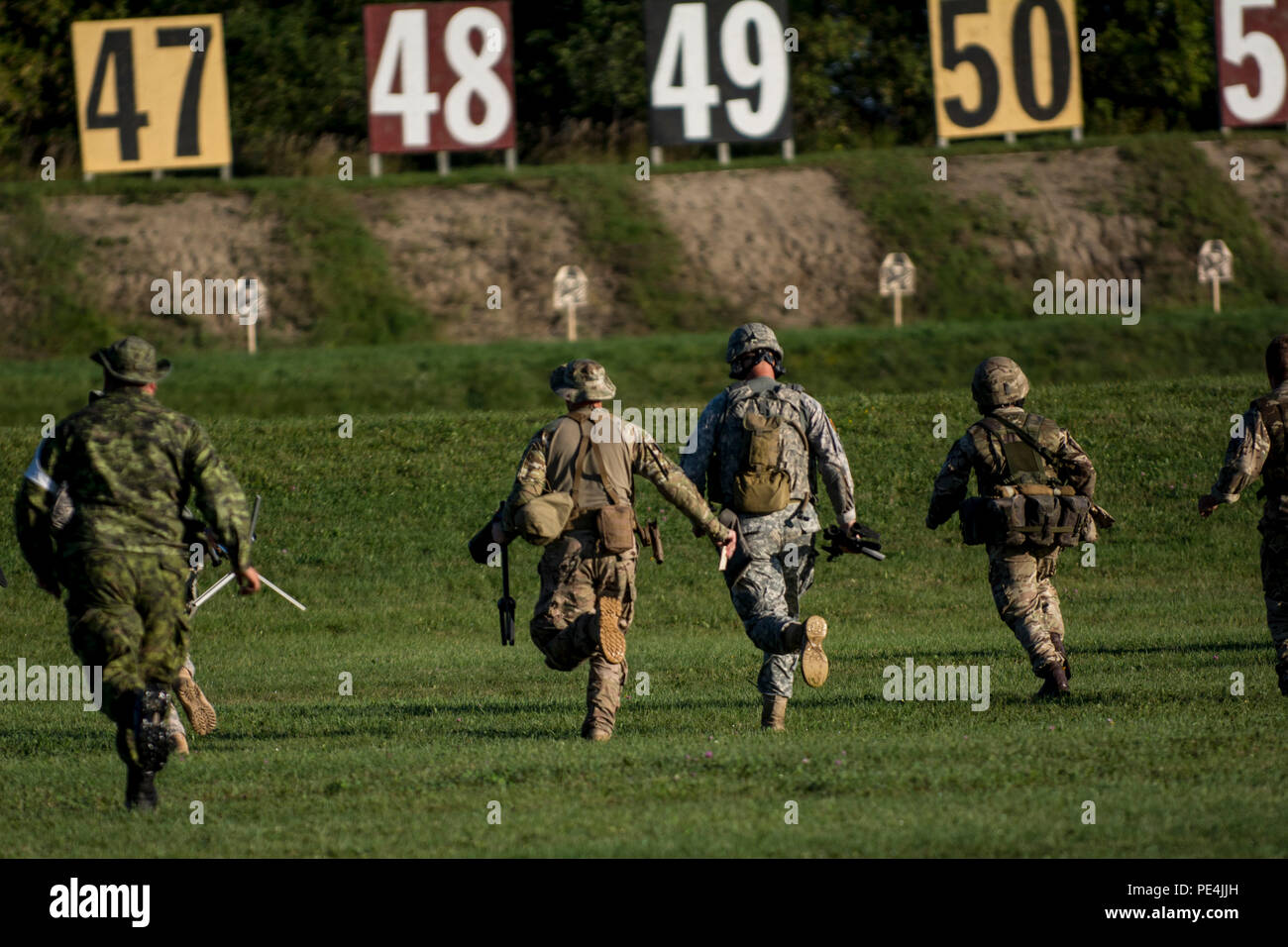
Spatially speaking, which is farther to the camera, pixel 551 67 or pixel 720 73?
pixel 551 67

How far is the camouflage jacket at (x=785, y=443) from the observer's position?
10.3 meters

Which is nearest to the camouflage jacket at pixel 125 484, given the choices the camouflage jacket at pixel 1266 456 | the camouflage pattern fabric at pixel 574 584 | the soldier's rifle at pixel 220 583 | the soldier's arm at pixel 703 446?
the soldier's rifle at pixel 220 583

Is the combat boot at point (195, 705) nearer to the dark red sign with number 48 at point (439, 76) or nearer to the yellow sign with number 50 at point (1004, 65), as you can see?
the dark red sign with number 48 at point (439, 76)

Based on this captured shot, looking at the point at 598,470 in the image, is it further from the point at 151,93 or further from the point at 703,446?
the point at 151,93

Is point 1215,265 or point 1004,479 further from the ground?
point 1215,265

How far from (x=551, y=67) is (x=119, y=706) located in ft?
135

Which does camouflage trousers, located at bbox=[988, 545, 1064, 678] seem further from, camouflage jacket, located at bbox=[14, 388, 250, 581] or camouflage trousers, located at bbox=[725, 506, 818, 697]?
camouflage jacket, located at bbox=[14, 388, 250, 581]

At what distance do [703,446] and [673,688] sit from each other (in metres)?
3.03

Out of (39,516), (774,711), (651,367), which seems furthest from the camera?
(651,367)

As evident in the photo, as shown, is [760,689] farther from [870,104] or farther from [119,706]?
[870,104]

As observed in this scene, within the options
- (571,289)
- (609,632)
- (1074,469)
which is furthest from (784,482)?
(571,289)

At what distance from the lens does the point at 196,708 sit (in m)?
10.8
